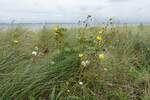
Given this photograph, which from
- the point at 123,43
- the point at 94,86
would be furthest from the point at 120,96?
the point at 123,43

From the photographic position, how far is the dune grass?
3.43 m

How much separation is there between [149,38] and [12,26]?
2541 millimetres

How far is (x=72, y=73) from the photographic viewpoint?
3760mm

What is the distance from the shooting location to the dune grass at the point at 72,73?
343 cm

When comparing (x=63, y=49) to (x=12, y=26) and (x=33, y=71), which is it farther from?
(x=12, y=26)

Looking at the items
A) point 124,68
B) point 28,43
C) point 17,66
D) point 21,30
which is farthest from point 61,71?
point 21,30

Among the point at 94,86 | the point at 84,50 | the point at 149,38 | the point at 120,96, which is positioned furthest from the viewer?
the point at 149,38

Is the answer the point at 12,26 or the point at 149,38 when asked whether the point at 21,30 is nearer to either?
the point at 12,26

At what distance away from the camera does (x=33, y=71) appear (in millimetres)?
3576

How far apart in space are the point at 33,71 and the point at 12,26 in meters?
2.47

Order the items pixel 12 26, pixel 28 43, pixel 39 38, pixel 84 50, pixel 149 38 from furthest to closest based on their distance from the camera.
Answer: pixel 149 38, pixel 12 26, pixel 39 38, pixel 28 43, pixel 84 50

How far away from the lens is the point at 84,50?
4.15 m

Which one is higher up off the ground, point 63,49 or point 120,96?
point 63,49

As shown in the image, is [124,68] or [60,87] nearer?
[60,87]
